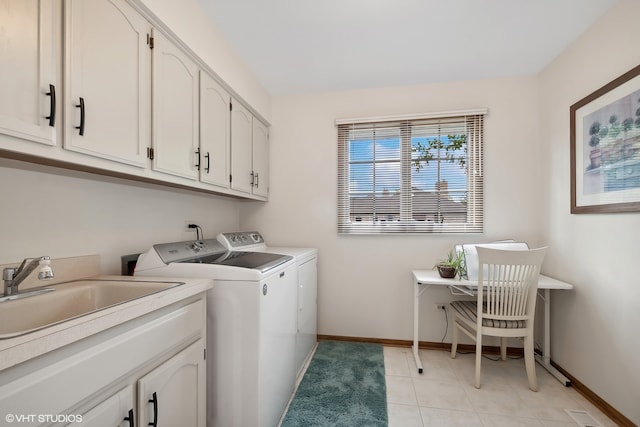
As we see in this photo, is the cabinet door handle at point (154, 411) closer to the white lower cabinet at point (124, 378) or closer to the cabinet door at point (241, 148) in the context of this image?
the white lower cabinet at point (124, 378)

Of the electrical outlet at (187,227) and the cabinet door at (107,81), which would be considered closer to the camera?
the cabinet door at (107,81)

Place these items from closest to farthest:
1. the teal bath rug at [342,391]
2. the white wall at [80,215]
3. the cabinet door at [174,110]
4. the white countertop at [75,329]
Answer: the white countertop at [75,329] < the white wall at [80,215] < the cabinet door at [174,110] < the teal bath rug at [342,391]

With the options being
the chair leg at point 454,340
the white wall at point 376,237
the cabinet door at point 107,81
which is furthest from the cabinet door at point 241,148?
the chair leg at point 454,340

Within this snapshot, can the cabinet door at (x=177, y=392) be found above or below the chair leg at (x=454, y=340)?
above

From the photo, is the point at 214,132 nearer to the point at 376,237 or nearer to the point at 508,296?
the point at 376,237

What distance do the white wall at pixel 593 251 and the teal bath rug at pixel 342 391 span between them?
1426 millimetres

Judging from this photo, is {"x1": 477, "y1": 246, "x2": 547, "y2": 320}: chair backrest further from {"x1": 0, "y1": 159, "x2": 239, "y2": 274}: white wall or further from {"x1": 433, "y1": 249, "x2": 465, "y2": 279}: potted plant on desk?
{"x1": 0, "y1": 159, "x2": 239, "y2": 274}: white wall

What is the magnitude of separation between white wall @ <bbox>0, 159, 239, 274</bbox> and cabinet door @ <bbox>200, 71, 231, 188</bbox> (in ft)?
1.15

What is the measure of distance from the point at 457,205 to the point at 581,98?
1162mm

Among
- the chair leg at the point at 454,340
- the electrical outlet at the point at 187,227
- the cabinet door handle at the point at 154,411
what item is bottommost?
the chair leg at the point at 454,340

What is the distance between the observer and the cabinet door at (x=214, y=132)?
181cm

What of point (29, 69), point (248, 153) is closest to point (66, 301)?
point (29, 69)

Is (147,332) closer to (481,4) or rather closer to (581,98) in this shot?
(481,4)

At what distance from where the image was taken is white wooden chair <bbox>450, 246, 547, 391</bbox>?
6.44ft
